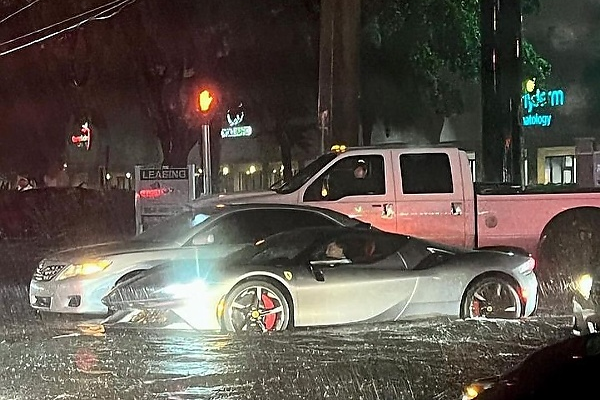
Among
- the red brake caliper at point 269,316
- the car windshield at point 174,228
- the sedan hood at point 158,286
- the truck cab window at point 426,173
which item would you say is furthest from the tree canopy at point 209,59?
the red brake caliper at point 269,316

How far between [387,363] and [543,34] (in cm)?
3022

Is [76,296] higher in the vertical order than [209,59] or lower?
lower

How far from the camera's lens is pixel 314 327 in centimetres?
1138

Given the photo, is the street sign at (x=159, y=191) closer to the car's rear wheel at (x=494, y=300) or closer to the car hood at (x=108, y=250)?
the car hood at (x=108, y=250)

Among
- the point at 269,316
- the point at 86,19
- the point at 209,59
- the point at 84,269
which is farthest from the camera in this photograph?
the point at 209,59

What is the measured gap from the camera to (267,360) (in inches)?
382

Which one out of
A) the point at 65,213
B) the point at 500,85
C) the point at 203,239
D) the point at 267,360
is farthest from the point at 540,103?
the point at 267,360

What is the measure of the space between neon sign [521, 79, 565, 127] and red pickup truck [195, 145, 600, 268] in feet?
70.5

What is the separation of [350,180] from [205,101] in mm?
7254

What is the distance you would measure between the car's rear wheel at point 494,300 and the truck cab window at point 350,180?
2.68 meters

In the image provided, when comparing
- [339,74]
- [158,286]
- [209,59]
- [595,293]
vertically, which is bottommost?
[158,286]

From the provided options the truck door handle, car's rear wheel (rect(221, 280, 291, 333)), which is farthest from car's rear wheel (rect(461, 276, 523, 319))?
the truck door handle

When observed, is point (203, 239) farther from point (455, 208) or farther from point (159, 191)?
point (159, 191)

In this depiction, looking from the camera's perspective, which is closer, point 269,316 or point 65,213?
point 269,316
